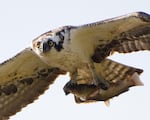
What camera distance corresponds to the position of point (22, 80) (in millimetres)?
21906

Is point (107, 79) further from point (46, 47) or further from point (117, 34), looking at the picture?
point (46, 47)

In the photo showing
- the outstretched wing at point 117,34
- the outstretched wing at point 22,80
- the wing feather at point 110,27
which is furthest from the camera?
the outstretched wing at point 22,80

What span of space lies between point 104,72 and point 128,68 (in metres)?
0.42

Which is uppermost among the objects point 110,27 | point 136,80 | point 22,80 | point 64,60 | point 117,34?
point 110,27

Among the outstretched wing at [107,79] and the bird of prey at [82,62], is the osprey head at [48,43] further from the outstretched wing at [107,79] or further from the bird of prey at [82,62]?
the outstretched wing at [107,79]

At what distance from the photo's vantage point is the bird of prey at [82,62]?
20.0 m

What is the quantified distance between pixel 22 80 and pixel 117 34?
2.25m

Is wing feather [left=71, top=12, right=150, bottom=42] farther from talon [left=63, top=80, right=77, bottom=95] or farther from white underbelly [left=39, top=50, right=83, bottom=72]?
talon [left=63, top=80, right=77, bottom=95]

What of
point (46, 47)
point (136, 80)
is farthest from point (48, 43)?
point (136, 80)

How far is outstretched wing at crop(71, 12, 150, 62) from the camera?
65.5 ft

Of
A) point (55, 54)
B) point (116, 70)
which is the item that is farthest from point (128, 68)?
point (55, 54)

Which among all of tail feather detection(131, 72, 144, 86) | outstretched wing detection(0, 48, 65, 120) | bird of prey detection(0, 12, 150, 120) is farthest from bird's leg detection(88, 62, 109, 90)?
outstretched wing detection(0, 48, 65, 120)

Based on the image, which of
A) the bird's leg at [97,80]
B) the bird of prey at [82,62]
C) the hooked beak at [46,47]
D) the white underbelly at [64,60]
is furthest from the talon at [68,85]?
the hooked beak at [46,47]

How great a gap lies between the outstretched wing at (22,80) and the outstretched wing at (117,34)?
102 cm
